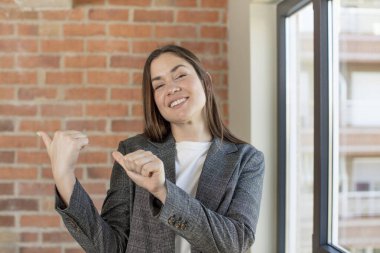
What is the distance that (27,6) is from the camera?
2.14 metres

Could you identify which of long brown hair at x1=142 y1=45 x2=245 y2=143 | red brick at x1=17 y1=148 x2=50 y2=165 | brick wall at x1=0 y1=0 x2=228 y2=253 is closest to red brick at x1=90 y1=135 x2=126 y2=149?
brick wall at x1=0 y1=0 x2=228 y2=253

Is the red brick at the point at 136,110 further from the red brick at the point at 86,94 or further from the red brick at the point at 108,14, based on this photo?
the red brick at the point at 108,14

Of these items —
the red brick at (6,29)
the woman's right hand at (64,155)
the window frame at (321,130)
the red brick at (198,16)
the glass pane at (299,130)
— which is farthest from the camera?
the red brick at (198,16)

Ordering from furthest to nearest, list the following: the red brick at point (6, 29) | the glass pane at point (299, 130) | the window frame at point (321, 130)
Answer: the red brick at point (6, 29) → the glass pane at point (299, 130) → the window frame at point (321, 130)

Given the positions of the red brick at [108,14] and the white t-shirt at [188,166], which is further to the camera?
the red brick at [108,14]

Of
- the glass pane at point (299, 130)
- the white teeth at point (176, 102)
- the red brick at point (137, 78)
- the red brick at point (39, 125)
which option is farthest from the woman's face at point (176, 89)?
the red brick at point (39, 125)

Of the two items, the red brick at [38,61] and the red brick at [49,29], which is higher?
the red brick at [49,29]

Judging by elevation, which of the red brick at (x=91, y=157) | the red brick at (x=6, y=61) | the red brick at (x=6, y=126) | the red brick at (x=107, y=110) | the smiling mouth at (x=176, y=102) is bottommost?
the red brick at (x=91, y=157)

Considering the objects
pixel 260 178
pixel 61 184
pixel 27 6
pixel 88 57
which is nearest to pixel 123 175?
pixel 61 184

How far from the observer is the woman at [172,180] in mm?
1070

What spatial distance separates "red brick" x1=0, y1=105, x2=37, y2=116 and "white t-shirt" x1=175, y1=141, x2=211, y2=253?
3.45ft

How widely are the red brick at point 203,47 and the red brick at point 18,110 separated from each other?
74cm

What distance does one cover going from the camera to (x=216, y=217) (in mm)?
1120

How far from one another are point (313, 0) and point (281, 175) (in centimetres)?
71
